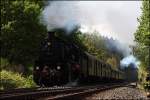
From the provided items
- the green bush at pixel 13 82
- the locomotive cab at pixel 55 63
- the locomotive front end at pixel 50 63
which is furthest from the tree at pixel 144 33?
the green bush at pixel 13 82

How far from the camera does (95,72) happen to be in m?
37.2

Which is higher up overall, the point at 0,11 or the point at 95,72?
the point at 0,11

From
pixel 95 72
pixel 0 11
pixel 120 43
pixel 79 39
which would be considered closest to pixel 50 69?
pixel 95 72

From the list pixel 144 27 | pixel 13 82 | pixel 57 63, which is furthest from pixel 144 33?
pixel 13 82

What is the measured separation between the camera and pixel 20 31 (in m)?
41.4

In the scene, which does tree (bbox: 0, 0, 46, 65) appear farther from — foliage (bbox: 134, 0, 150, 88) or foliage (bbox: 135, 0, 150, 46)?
foliage (bbox: 135, 0, 150, 46)

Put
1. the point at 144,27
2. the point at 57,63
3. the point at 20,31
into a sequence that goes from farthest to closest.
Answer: the point at 20,31
the point at 144,27
the point at 57,63

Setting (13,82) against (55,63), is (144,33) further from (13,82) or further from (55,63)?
(13,82)

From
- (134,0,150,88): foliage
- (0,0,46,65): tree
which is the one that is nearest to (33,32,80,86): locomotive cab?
(134,0,150,88): foliage

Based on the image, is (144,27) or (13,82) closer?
(13,82)

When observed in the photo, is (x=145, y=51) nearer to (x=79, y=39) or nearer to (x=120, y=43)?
(x=120, y=43)

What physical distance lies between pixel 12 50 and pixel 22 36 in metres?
1.73

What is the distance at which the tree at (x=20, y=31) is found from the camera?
41.6 meters

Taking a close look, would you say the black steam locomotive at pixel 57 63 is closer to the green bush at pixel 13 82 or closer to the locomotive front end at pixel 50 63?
the locomotive front end at pixel 50 63
